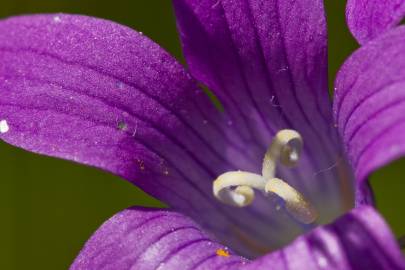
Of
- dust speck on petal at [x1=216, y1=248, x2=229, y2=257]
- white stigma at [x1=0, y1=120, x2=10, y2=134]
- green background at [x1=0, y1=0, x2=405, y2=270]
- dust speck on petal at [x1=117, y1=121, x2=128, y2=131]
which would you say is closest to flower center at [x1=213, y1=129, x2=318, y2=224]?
dust speck on petal at [x1=216, y1=248, x2=229, y2=257]

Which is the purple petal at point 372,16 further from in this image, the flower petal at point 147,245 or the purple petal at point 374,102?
the flower petal at point 147,245

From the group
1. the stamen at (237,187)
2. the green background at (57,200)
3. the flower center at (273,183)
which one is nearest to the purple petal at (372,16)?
the flower center at (273,183)

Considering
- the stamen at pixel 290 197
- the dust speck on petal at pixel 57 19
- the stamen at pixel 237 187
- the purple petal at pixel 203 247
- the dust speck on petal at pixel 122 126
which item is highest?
the dust speck on petal at pixel 57 19

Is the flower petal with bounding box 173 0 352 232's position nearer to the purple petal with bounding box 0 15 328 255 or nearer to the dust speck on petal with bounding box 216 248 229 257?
the purple petal with bounding box 0 15 328 255

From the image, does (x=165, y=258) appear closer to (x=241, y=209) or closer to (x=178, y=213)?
(x=178, y=213)

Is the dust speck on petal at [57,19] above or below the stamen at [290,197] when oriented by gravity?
above

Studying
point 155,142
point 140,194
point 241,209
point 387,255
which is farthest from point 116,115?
point 140,194

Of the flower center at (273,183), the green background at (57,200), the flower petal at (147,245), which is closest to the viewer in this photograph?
the flower petal at (147,245)
